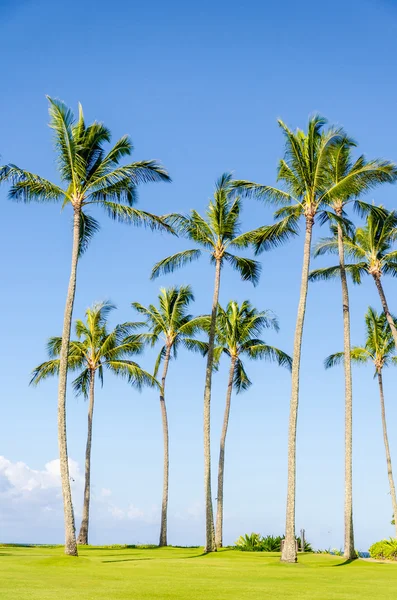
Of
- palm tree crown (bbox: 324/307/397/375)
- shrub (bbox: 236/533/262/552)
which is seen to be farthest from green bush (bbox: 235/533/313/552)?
palm tree crown (bbox: 324/307/397/375)

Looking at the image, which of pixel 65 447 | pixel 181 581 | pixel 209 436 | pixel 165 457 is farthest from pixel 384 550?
pixel 181 581

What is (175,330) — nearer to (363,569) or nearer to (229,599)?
(363,569)

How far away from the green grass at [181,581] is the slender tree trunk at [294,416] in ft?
2.38

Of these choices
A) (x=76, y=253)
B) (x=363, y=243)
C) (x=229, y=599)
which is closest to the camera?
(x=229, y=599)

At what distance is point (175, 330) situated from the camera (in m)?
41.3

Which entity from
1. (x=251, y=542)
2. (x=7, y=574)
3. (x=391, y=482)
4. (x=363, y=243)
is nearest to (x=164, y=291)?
(x=363, y=243)

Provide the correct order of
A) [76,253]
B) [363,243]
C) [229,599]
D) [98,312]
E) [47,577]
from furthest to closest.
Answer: [98,312]
[363,243]
[76,253]
[47,577]
[229,599]

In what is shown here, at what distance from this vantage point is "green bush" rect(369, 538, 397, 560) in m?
30.0

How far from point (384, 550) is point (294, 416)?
10.2m

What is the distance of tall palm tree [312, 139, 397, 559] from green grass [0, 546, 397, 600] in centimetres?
494

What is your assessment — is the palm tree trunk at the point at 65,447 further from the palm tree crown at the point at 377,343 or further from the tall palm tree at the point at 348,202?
the palm tree crown at the point at 377,343

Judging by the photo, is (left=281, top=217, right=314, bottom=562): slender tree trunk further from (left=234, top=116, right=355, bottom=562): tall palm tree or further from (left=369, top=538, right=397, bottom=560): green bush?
(left=369, top=538, right=397, bottom=560): green bush

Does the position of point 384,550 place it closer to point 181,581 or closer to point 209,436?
point 209,436

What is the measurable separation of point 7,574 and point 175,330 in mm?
25511
